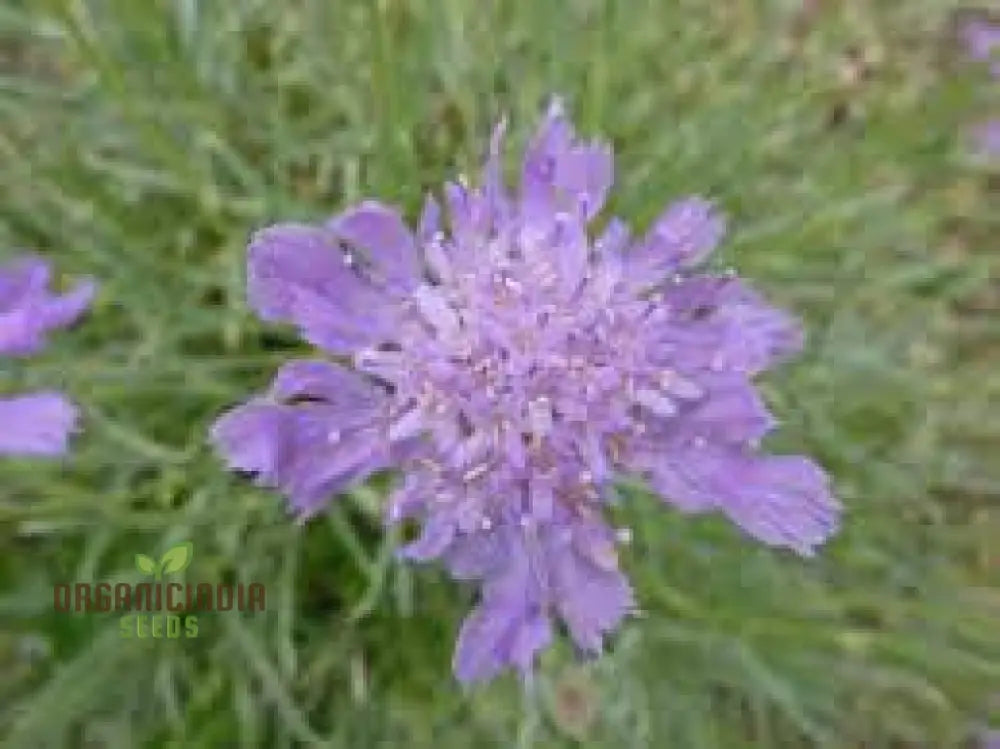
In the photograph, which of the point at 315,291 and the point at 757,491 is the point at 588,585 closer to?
the point at 757,491

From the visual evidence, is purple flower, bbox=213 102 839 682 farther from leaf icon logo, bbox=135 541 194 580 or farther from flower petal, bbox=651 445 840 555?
leaf icon logo, bbox=135 541 194 580

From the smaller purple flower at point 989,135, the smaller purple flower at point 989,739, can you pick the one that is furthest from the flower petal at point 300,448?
the smaller purple flower at point 989,135

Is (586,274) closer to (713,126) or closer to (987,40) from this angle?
(713,126)

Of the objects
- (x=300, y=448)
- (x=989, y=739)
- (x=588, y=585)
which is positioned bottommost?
(x=989, y=739)

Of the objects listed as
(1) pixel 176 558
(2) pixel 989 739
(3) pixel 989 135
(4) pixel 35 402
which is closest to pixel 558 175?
(4) pixel 35 402

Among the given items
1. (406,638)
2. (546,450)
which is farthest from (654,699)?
(546,450)

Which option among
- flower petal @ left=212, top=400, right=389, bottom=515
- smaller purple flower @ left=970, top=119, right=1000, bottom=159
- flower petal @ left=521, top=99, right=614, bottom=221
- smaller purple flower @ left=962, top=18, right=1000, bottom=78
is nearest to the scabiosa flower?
flower petal @ left=212, top=400, right=389, bottom=515
